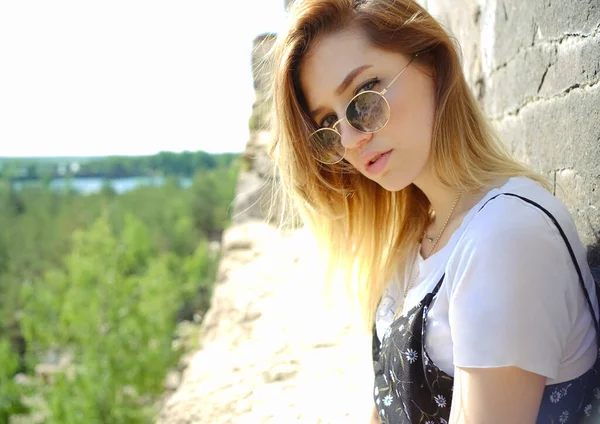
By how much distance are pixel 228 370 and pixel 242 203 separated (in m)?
3.77

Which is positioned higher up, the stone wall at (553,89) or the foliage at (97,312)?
the stone wall at (553,89)

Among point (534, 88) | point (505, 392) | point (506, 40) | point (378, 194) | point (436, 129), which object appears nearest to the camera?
point (505, 392)

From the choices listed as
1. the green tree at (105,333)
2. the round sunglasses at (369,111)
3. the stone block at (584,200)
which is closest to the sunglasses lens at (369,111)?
the round sunglasses at (369,111)

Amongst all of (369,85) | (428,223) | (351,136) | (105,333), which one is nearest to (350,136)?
(351,136)

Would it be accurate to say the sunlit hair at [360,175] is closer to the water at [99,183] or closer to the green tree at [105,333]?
the green tree at [105,333]

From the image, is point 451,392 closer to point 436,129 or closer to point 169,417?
point 436,129

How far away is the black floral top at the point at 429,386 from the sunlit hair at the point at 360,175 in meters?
0.28

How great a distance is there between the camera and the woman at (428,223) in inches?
40.3

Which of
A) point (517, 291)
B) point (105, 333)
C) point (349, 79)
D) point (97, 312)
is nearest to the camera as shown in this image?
point (517, 291)

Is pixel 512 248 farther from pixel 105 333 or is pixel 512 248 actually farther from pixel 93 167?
pixel 93 167

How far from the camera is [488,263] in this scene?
1.04m

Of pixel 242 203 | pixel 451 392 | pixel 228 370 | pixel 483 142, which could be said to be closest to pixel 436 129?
pixel 483 142

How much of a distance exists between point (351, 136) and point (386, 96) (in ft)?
0.38

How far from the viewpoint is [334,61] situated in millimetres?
1371
